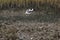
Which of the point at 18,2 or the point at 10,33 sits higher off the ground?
the point at 18,2

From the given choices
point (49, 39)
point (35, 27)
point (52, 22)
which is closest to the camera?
point (49, 39)

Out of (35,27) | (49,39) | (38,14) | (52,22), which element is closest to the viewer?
(49,39)

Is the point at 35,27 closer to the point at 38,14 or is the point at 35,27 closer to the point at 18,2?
the point at 38,14

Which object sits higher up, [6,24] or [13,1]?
[13,1]

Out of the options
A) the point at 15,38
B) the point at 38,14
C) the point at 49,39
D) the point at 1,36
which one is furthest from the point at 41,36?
the point at 38,14

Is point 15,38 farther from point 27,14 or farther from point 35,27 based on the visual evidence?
point 27,14

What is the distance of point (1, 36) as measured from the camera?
10.3 ft

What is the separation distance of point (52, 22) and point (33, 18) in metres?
0.45

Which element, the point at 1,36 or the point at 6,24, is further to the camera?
the point at 6,24

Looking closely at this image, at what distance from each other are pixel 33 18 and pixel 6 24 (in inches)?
25.1

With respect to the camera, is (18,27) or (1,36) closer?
(1,36)

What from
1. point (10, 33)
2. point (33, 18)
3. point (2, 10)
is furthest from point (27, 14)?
point (10, 33)

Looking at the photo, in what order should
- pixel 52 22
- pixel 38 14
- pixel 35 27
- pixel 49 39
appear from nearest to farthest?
pixel 49 39
pixel 35 27
pixel 52 22
pixel 38 14

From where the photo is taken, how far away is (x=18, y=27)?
3.46m
